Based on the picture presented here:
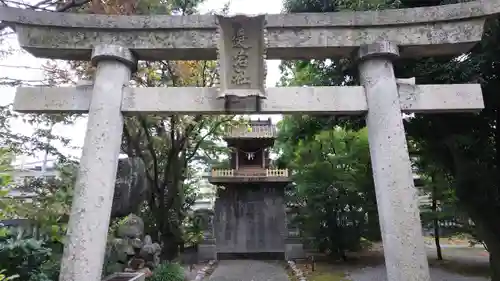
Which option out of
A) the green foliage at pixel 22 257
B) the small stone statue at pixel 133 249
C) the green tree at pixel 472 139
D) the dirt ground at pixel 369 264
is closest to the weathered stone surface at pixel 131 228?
the small stone statue at pixel 133 249

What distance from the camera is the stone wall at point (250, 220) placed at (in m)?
16.6

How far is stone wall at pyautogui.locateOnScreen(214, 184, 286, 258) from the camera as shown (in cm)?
1662

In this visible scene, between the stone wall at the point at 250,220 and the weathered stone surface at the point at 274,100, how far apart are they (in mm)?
13405

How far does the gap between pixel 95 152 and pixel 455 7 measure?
5199mm

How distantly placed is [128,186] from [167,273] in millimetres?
2820

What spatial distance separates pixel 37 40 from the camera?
14.5 feet

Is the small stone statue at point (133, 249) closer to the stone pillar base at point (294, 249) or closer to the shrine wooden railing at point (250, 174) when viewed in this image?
the shrine wooden railing at point (250, 174)

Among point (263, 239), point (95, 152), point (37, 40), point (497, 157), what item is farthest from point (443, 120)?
point (263, 239)

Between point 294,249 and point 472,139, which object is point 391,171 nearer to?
point 472,139

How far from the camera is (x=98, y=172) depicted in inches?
154

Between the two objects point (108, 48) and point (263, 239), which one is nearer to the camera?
point (108, 48)

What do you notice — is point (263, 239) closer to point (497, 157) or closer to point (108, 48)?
point (497, 157)

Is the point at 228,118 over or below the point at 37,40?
over


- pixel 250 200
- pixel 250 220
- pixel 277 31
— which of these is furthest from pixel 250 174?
pixel 277 31
